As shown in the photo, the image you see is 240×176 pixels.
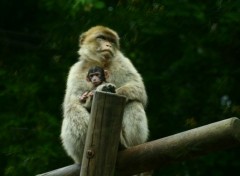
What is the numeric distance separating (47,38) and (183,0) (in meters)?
2.47

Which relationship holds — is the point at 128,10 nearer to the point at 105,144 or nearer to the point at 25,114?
the point at 25,114

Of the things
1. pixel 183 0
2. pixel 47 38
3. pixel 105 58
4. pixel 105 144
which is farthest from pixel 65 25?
pixel 105 144

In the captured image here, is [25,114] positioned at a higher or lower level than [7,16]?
lower

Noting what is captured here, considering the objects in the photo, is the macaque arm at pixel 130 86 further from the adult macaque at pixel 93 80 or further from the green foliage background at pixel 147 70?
the green foliage background at pixel 147 70

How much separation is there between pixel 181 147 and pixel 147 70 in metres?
6.59

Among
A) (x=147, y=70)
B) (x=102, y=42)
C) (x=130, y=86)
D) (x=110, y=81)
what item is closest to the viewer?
(x=130, y=86)

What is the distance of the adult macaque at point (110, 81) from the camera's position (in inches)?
326

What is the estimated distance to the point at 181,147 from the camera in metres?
6.72

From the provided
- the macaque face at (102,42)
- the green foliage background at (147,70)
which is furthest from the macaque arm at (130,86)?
the green foliage background at (147,70)

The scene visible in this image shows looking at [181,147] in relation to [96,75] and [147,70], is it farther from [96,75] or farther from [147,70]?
[147,70]

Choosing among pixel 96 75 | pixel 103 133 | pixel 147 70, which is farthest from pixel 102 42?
pixel 147 70

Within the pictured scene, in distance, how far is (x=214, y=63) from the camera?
13.5 meters

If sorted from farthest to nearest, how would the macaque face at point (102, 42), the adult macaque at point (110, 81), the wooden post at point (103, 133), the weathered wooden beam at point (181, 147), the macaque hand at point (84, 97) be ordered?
1. the macaque face at point (102, 42)
2. the macaque hand at point (84, 97)
3. the adult macaque at point (110, 81)
4. the wooden post at point (103, 133)
5. the weathered wooden beam at point (181, 147)

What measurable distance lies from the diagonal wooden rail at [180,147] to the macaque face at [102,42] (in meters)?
2.11
